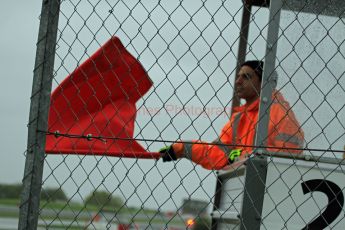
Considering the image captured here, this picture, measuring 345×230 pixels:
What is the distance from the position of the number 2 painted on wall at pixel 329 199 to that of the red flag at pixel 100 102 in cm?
89

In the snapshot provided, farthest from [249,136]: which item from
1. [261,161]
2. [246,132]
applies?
[261,161]

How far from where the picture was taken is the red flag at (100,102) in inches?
152

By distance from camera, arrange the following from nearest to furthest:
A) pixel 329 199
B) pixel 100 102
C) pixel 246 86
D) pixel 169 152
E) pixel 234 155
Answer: pixel 329 199 → pixel 100 102 → pixel 234 155 → pixel 169 152 → pixel 246 86

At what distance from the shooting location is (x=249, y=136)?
15.7ft

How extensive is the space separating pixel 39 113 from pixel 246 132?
1.86 metres

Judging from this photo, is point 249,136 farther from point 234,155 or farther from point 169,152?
point 169,152

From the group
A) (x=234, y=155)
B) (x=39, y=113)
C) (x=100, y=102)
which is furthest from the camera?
(x=234, y=155)

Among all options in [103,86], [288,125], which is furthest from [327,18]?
[103,86]

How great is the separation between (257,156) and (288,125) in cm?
36

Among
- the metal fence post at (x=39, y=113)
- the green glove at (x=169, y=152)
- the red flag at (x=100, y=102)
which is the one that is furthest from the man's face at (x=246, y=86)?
the metal fence post at (x=39, y=113)

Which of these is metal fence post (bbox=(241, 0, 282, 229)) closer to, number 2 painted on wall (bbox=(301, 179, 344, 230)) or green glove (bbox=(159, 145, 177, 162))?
number 2 painted on wall (bbox=(301, 179, 344, 230))

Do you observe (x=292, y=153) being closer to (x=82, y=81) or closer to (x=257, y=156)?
(x=257, y=156)

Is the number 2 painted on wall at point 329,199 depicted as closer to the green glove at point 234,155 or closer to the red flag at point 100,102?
the green glove at point 234,155

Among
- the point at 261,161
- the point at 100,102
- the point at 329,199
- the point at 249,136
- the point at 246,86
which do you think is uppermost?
the point at 246,86
